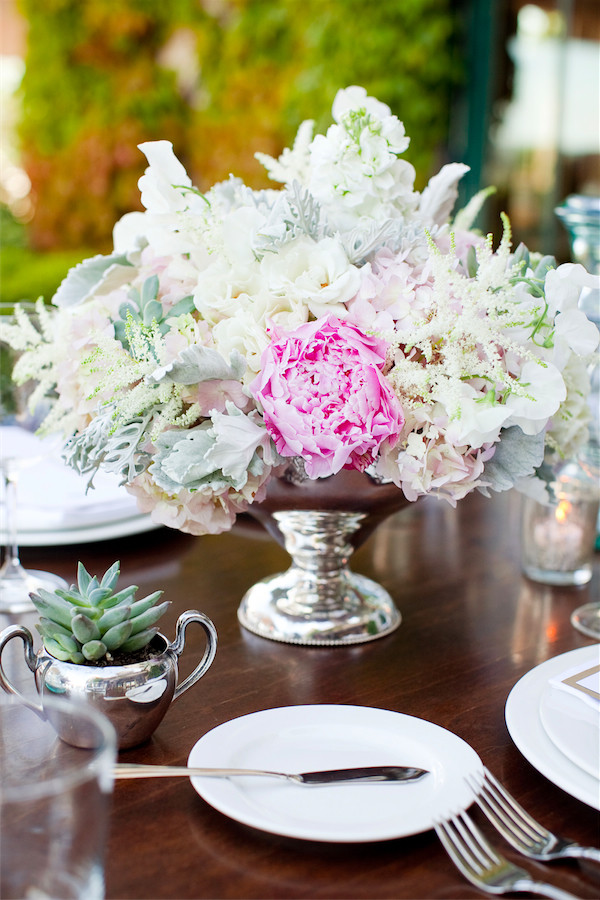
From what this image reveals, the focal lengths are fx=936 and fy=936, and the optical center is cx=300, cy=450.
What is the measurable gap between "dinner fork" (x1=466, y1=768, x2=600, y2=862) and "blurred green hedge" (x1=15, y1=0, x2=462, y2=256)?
3.91 m

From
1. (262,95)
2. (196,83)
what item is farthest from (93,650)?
(196,83)

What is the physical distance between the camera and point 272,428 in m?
0.77

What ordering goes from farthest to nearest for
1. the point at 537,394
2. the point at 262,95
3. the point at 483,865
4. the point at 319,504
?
1. the point at 262,95
2. the point at 319,504
3. the point at 537,394
4. the point at 483,865

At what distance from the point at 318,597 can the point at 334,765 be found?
29cm

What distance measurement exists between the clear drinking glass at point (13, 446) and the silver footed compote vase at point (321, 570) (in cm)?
23

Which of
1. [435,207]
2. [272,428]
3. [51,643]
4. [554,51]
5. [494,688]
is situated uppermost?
[554,51]

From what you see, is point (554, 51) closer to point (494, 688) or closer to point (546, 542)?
point (546, 542)

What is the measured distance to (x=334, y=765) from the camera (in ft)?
2.18

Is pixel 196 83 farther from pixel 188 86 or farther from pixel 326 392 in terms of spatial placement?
pixel 326 392

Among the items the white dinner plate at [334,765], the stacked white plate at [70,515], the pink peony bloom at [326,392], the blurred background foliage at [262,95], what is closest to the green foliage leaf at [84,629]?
the white dinner plate at [334,765]

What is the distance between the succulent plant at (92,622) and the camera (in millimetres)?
668

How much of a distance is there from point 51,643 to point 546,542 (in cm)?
61

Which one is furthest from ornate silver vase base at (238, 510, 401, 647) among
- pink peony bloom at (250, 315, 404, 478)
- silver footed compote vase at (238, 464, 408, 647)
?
pink peony bloom at (250, 315, 404, 478)

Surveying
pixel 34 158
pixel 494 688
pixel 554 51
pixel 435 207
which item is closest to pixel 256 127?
pixel 554 51
